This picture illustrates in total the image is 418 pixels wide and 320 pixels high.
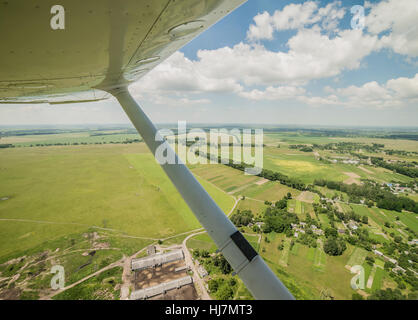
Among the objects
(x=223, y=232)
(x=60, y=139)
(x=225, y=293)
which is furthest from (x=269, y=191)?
(x=60, y=139)

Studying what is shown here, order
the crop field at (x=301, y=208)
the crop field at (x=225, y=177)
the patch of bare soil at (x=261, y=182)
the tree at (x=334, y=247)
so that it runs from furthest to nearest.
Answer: the patch of bare soil at (x=261, y=182) < the crop field at (x=225, y=177) < the crop field at (x=301, y=208) < the tree at (x=334, y=247)

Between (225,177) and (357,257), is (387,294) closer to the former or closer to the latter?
(357,257)

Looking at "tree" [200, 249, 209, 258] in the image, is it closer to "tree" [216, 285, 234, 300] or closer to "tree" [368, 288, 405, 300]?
"tree" [216, 285, 234, 300]

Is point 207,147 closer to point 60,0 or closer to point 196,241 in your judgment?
point 196,241

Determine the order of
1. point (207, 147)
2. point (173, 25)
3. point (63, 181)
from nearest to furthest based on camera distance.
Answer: point (173, 25) < point (63, 181) < point (207, 147)

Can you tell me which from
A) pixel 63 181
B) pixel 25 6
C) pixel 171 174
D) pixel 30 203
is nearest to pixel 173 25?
pixel 25 6

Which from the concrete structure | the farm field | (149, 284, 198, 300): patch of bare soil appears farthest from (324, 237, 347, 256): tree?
the concrete structure

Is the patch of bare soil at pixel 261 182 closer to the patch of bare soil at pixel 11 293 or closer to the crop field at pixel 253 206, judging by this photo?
the crop field at pixel 253 206

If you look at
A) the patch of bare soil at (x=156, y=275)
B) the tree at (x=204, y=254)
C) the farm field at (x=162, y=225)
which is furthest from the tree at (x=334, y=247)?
the patch of bare soil at (x=156, y=275)
